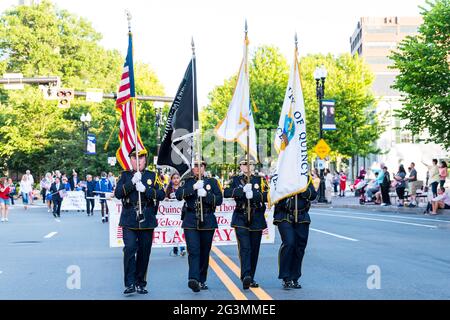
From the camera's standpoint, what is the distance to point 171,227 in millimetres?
14180

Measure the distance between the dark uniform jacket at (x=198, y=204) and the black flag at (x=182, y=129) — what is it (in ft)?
3.74

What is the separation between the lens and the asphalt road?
9.88 meters

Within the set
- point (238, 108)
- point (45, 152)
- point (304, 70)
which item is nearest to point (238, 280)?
point (238, 108)

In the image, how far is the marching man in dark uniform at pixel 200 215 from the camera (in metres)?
10.0

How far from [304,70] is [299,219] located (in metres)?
62.5

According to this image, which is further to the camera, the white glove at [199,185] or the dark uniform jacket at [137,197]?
the white glove at [199,185]

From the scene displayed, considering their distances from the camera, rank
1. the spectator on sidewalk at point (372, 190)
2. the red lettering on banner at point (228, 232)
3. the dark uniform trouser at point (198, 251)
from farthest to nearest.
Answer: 1. the spectator on sidewalk at point (372, 190)
2. the red lettering on banner at point (228, 232)
3. the dark uniform trouser at point (198, 251)

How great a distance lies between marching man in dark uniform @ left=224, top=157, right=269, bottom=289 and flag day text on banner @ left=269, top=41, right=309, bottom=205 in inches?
9.4

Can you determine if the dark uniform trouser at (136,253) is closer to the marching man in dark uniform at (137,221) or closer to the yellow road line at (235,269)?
the marching man in dark uniform at (137,221)

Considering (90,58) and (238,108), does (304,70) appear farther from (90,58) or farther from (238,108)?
(238,108)

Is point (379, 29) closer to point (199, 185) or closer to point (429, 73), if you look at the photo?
point (429, 73)

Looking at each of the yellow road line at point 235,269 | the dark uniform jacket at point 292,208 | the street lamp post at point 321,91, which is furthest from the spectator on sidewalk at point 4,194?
the dark uniform jacket at point 292,208

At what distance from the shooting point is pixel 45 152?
65062mm

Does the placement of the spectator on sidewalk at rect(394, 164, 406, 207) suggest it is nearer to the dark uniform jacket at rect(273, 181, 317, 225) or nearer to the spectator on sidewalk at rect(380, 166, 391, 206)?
the spectator on sidewalk at rect(380, 166, 391, 206)
